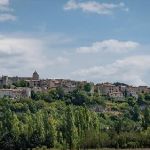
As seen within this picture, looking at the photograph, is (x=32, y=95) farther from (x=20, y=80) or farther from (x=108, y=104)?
(x=20, y=80)

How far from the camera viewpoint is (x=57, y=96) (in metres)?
150

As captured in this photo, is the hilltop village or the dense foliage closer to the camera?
the dense foliage

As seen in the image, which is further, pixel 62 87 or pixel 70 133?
pixel 62 87

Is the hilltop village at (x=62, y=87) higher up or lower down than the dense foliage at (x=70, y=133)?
higher up

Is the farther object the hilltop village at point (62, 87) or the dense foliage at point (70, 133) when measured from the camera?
the hilltop village at point (62, 87)

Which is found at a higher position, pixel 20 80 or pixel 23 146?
pixel 20 80

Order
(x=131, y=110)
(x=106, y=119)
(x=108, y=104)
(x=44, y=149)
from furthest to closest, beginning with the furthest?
(x=108, y=104) < (x=131, y=110) < (x=106, y=119) < (x=44, y=149)

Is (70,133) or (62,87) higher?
(62,87)

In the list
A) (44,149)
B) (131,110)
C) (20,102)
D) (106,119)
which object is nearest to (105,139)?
(44,149)

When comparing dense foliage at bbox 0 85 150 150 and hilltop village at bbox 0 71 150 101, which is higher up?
hilltop village at bbox 0 71 150 101

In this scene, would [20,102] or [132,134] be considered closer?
[132,134]

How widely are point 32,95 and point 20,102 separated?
50.2ft

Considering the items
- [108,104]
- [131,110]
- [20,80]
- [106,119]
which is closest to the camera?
[106,119]

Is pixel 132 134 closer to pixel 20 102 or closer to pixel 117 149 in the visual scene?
pixel 117 149
